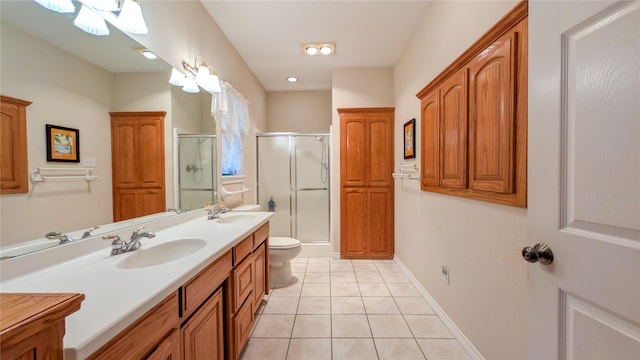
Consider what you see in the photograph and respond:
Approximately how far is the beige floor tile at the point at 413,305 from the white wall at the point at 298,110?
117 inches

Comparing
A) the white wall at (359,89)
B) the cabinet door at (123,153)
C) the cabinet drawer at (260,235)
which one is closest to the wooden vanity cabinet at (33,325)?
the cabinet door at (123,153)

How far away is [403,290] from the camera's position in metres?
2.48

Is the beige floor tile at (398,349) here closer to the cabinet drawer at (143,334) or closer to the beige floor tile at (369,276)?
the beige floor tile at (369,276)

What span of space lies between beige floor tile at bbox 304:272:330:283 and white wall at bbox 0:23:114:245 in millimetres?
2005

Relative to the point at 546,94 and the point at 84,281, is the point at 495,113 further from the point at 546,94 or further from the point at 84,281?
the point at 84,281

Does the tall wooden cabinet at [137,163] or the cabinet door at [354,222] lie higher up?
the tall wooden cabinet at [137,163]

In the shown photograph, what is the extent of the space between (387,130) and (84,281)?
3.11m

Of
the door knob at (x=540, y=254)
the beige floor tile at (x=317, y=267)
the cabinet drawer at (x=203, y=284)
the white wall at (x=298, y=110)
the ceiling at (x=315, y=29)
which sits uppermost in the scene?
the ceiling at (x=315, y=29)

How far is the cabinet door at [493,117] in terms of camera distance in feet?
3.80

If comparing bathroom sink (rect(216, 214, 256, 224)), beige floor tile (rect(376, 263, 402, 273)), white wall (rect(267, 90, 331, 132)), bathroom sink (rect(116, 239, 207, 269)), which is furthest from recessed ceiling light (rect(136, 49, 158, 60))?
beige floor tile (rect(376, 263, 402, 273))

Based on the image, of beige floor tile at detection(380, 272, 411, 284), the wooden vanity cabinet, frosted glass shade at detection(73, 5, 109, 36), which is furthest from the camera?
beige floor tile at detection(380, 272, 411, 284)

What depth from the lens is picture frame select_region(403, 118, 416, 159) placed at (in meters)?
2.54

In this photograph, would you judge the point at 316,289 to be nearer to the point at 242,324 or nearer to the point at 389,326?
the point at 389,326

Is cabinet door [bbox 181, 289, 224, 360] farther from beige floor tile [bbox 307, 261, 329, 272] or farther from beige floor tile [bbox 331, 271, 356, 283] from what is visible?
beige floor tile [bbox 307, 261, 329, 272]
